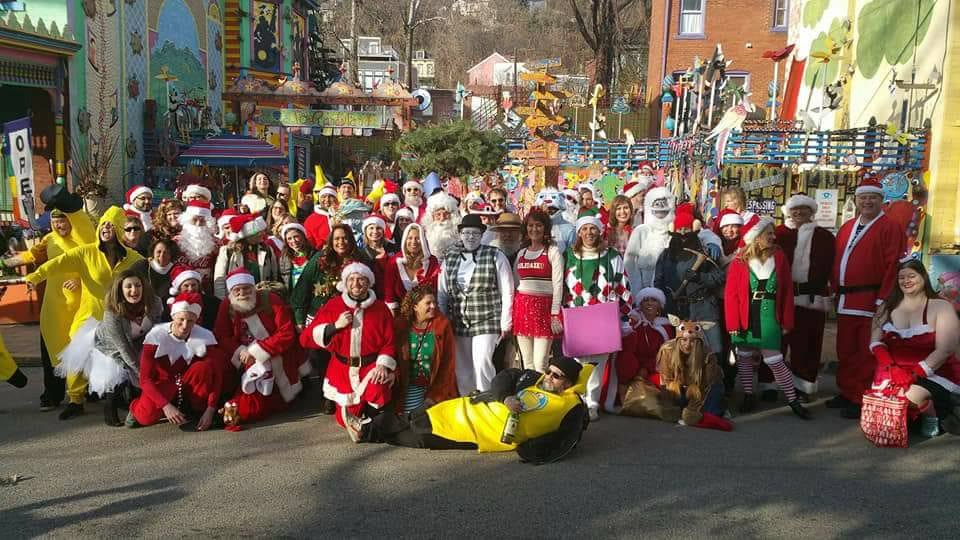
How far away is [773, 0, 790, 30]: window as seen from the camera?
91.9 ft

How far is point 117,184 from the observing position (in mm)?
19078

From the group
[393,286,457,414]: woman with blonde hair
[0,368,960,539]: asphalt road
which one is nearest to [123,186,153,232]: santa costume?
[0,368,960,539]: asphalt road

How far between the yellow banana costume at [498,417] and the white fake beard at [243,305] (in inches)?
64.2

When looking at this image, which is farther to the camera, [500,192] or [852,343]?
[500,192]

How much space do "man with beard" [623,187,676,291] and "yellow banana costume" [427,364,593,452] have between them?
189cm

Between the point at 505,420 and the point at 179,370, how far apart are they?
95.9 inches

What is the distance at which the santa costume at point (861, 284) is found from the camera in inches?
260

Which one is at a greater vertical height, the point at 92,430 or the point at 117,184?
the point at 117,184

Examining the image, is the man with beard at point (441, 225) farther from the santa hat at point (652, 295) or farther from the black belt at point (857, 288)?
the black belt at point (857, 288)

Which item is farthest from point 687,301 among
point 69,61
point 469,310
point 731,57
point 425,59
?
point 425,59

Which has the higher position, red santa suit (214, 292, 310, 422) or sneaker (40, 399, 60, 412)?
red santa suit (214, 292, 310, 422)

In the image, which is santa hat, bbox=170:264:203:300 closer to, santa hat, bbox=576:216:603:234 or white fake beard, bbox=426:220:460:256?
white fake beard, bbox=426:220:460:256

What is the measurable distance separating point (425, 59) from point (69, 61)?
53534 millimetres

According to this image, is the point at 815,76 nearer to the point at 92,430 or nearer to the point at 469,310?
the point at 469,310
